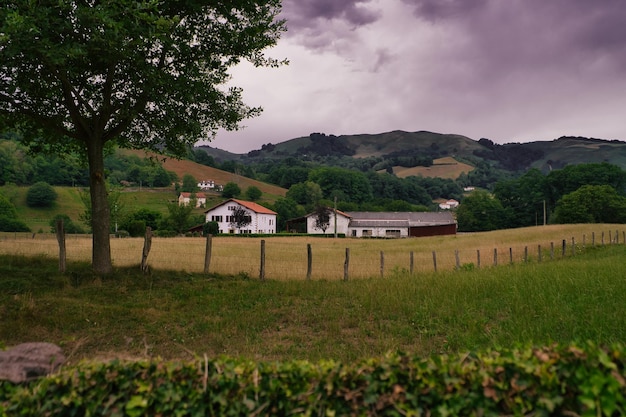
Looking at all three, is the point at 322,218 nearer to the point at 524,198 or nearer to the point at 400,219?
the point at 400,219

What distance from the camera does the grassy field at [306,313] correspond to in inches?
340

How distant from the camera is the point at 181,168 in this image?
557 ft

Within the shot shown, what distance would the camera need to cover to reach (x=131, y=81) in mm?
15102

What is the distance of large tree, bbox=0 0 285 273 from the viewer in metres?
11.8

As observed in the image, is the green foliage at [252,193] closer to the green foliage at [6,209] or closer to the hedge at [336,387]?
the green foliage at [6,209]

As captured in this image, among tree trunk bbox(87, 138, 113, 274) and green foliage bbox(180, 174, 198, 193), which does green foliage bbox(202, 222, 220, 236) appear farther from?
tree trunk bbox(87, 138, 113, 274)

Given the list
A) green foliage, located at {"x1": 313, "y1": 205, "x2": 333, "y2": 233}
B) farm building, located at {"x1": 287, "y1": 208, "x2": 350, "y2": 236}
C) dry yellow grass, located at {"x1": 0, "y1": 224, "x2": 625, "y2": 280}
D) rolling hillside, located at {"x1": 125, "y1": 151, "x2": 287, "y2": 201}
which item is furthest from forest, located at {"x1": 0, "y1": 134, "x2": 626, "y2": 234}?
dry yellow grass, located at {"x1": 0, "y1": 224, "x2": 625, "y2": 280}

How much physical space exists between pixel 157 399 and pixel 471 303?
9.70 metres

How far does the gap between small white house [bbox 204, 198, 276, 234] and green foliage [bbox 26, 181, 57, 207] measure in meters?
43.7

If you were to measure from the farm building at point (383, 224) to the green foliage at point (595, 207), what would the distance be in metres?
24.0

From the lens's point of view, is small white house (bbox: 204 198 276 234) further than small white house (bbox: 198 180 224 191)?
No

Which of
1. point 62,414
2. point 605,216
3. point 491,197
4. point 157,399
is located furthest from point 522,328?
point 491,197

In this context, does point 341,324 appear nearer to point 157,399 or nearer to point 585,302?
point 585,302

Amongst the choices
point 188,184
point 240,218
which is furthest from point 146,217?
point 188,184
